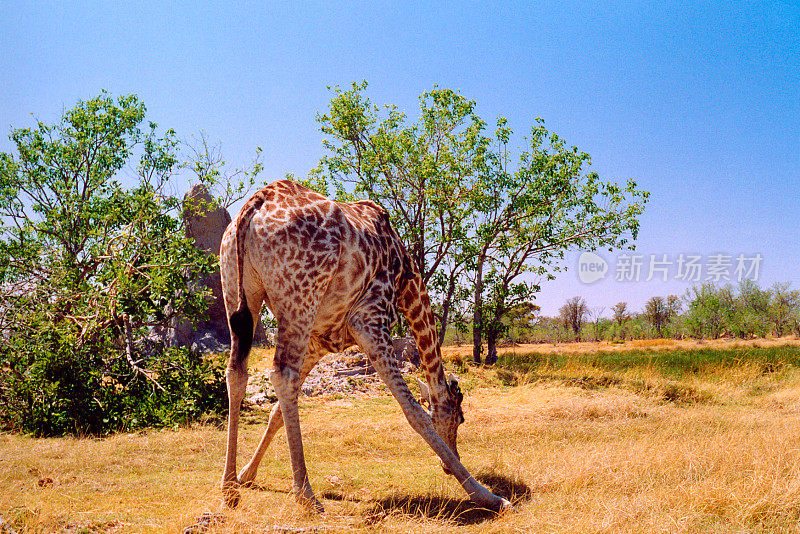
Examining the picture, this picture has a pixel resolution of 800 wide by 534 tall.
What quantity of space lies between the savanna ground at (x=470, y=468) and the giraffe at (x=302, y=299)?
1.55 ft

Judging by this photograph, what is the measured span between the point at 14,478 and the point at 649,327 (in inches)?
1951

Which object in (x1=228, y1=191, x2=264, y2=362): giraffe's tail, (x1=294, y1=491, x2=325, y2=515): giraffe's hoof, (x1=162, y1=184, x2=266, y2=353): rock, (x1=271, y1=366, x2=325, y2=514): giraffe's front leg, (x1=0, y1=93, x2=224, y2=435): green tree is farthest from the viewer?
(x1=162, y1=184, x2=266, y2=353): rock

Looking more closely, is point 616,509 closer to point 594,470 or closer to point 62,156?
point 594,470

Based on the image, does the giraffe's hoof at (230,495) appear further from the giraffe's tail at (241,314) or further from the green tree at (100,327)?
the green tree at (100,327)

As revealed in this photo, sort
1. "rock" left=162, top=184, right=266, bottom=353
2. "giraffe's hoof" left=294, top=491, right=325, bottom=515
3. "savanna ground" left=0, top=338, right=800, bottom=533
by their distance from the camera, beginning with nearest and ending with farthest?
1. "savanna ground" left=0, top=338, right=800, bottom=533
2. "giraffe's hoof" left=294, top=491, right=325, bottom=515
3. "rock" left=162, top=184, right=266, bottom=353

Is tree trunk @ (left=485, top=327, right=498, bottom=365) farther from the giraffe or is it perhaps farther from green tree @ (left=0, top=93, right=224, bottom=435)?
the giraffe

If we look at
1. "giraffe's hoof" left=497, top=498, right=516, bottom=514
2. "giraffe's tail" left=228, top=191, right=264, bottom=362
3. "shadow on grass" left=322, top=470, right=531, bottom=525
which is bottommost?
"shadow on grass" left=322, top=470, right=531, bottom=525

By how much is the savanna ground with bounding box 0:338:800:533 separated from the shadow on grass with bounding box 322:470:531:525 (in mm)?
21

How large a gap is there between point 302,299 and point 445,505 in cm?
194

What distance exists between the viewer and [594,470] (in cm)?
502

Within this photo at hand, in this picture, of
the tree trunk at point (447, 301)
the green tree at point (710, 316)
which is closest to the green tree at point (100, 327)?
the tree trunk at point (447, 301)

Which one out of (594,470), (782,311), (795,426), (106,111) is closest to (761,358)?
(795,426)

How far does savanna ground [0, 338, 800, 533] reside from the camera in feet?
13.2

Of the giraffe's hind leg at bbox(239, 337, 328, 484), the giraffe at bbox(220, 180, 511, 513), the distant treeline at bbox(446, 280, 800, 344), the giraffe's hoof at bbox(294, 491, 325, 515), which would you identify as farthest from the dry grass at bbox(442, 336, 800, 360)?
the giraffe's hoof at bbox(294, 491, 325, 515)
